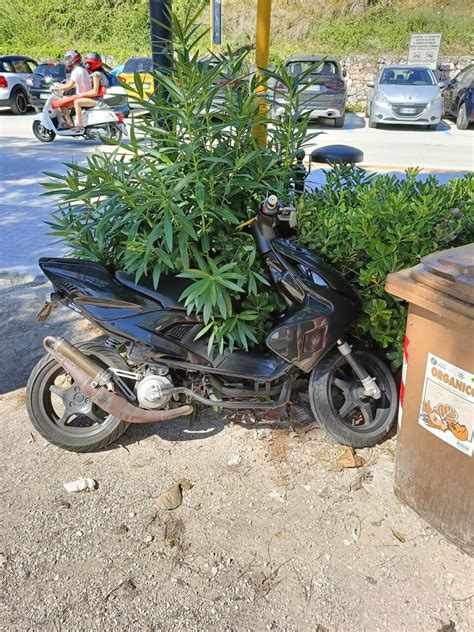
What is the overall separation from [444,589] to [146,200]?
6.80 feet

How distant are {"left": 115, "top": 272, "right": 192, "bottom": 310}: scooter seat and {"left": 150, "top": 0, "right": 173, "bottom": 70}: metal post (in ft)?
3.97

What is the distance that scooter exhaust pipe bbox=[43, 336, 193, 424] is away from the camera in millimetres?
2635

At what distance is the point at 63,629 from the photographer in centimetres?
199

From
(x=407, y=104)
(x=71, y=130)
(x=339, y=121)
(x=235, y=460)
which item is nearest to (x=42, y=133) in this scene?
(x=71, y=130)

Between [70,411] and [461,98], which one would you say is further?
[461,98]

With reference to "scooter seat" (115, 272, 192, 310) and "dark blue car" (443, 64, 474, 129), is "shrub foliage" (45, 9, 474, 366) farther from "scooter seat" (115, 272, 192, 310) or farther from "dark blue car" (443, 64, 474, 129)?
"dark blue car" (443, 64, 474, 129)

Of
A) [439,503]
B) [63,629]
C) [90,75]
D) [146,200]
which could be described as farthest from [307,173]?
[90,75]

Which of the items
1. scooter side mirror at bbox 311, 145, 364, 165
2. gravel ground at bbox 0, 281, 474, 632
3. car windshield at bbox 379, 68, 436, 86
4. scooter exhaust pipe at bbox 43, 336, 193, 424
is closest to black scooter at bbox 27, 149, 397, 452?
scooter exhaust pipe at bbox 43, 336, 193, 424

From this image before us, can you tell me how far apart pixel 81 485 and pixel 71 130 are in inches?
423

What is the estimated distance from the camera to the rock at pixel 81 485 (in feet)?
8.71

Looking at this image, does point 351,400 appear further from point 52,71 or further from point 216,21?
point 52,71

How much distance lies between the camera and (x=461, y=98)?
50.0 feet

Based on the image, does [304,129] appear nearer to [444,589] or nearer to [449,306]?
[449,306]

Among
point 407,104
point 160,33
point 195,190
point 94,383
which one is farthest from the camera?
point 407,104
